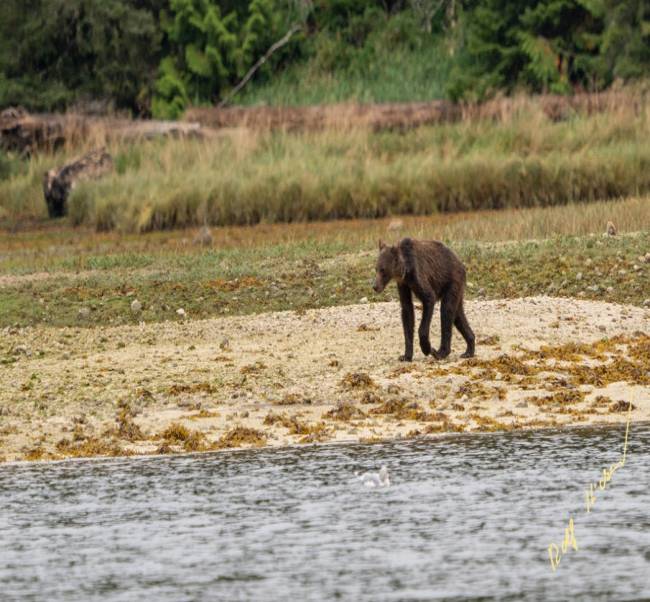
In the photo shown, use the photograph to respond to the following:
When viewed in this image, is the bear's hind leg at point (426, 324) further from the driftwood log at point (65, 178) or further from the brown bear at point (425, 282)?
the driftwood log at point (65, 178)

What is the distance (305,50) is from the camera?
Answer: 44.1 metres

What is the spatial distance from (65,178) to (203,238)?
225 inches

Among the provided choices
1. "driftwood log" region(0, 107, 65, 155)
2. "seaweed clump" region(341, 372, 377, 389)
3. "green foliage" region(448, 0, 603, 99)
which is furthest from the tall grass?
"seaweed clump" region(341, 372, 377, 389)

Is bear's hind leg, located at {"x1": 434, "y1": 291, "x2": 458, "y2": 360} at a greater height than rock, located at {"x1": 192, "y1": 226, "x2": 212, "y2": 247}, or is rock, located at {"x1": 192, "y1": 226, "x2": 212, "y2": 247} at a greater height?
bear's hind leg, located at {"x1": 434, "y1": 291, "x2": 458, "y2": 360}

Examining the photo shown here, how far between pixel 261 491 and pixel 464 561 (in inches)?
82.6

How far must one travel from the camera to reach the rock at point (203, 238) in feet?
84.3

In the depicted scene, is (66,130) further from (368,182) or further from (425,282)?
(425,282)

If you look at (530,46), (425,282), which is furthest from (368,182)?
(425,282)

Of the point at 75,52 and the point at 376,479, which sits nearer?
the point at 376,479

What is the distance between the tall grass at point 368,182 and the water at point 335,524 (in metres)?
16.3

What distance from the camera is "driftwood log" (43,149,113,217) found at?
30.6 meters

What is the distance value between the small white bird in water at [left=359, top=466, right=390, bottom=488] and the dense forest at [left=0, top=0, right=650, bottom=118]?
2639 cm

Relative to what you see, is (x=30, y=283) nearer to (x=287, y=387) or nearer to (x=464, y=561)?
(x=287, y=387)
